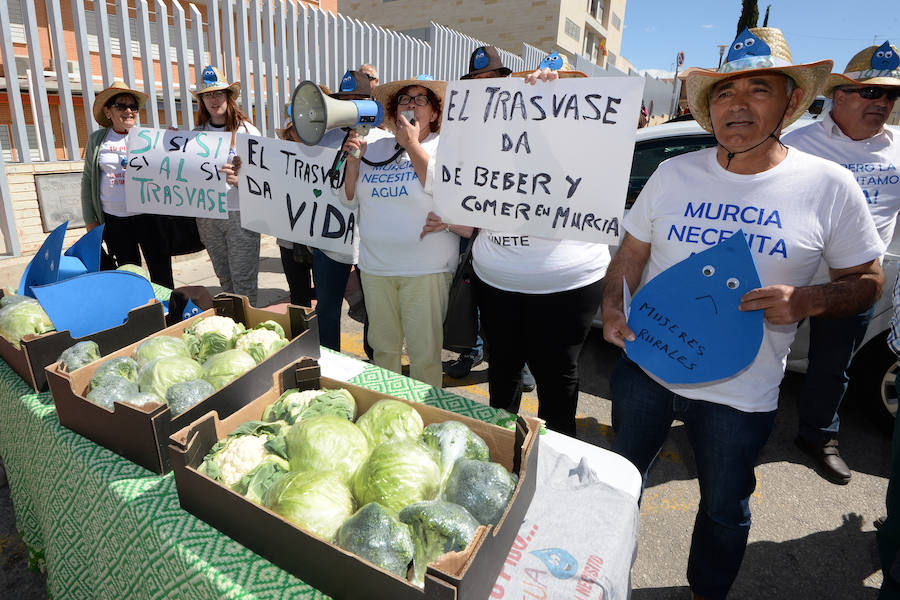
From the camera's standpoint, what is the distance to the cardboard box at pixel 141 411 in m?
1.29

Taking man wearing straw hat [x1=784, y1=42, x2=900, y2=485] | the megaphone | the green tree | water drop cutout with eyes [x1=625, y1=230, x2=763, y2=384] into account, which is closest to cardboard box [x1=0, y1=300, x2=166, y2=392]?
the megaphone

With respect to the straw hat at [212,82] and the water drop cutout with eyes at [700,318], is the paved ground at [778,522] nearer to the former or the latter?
the water drop cutout with eyes at [700,318]

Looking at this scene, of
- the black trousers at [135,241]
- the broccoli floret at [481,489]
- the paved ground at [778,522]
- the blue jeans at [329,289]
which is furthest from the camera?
the black trousers at [135,241]

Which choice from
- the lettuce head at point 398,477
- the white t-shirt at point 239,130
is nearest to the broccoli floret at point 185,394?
the lettuce head at point 398,477

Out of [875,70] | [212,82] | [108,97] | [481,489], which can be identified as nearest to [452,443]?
[481,489]

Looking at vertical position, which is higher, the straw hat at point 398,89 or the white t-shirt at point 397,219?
the straw hat at point 398,89

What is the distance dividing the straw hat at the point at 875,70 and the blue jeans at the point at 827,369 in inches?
45.8

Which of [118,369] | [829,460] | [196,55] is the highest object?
[196,55]

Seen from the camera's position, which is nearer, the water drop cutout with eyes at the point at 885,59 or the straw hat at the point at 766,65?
the straw hat at the point at 766,65

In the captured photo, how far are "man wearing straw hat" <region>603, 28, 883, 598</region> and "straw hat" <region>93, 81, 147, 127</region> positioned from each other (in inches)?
134

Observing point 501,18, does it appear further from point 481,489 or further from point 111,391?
point 481,489

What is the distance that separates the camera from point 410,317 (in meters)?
2.63

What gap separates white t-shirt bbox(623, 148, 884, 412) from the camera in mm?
1420

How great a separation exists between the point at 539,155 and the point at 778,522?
2.19 m
